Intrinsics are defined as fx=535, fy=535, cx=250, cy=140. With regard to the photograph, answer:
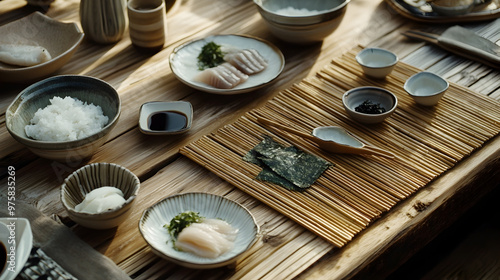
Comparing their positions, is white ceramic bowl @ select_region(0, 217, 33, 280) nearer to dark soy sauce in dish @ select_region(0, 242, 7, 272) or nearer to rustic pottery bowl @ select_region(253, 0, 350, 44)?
dark soy sauce in dish @ select_region(0, 242, 7, 272)

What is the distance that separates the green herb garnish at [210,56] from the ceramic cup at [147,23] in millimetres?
215

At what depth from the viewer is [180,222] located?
4.86 feet

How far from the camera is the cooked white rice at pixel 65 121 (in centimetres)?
171

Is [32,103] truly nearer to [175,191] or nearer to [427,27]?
[175,191]

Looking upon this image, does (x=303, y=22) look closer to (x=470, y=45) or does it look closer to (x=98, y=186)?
(x=470, y=45)

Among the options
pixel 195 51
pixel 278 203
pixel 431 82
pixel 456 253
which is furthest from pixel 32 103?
pixel 456 253

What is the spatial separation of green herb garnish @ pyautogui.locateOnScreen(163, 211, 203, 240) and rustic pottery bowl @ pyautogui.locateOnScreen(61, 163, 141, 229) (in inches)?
5.0

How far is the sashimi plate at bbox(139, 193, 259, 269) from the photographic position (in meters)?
1.40

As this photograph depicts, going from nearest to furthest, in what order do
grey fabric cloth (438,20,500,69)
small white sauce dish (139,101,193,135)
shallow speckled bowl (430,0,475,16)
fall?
small white sauce dish (139,101,193,135), grey fabric cloth (438,20,500,69), shallow speckled bowl (430,0,475,16)

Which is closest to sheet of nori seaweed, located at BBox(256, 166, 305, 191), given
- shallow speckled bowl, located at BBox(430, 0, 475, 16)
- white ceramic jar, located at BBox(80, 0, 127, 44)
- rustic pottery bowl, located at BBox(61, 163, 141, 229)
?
rustic pottery bowl, located at BBox(61, 163, 141, 229)

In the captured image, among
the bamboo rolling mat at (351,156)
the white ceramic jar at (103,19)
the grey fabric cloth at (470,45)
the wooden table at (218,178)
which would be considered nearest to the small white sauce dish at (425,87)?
the bamboo rolling mat at (351,156)

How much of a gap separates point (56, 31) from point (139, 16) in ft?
1.28

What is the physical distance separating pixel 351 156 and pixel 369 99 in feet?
1.13

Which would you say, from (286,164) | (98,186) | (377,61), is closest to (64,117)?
(98,186)
